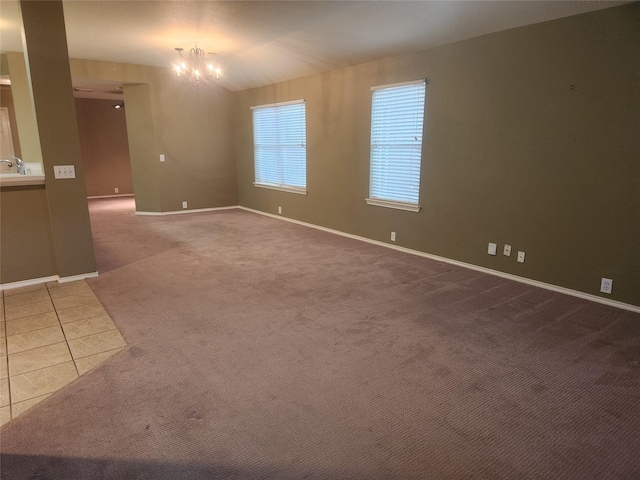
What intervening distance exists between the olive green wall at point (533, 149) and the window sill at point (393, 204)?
9 cm

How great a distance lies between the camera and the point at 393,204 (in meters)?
5.00

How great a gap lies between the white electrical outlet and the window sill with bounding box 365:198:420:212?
3.50 m

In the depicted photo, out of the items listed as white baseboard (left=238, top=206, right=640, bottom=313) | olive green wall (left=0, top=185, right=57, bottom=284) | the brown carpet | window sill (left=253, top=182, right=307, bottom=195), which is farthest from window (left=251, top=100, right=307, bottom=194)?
olive green wall (left=0, top=185, right=57, bottom=284)

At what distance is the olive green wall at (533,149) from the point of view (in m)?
3.04

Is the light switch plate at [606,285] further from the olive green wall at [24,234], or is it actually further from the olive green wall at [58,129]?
the olive green wall at [24,234]

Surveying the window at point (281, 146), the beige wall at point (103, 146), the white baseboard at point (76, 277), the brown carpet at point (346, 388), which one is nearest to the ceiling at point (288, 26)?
the window at point (281, 146)

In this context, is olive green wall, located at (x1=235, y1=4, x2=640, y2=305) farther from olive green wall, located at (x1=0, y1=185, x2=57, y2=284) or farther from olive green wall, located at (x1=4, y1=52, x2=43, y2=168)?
olive green wall, located at (x1=4, y1=52, x2=43, y2=168)

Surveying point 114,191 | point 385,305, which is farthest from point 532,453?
point 114,191

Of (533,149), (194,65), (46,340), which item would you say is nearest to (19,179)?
(46,340)

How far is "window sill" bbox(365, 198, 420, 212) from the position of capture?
4745 millimetres

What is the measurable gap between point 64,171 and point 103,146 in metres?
7.17

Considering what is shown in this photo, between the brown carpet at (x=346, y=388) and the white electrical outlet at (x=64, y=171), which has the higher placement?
the white electrical outlet at (x=64, y=171)

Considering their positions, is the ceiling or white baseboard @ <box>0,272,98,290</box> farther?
white baseboard @ <box>0,272,98,290</box>

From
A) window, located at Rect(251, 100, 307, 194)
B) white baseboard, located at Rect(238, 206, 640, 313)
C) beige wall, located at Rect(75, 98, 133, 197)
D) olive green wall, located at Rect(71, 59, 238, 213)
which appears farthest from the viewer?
beige wall, located at Rect(75, 98, 133, 197)
